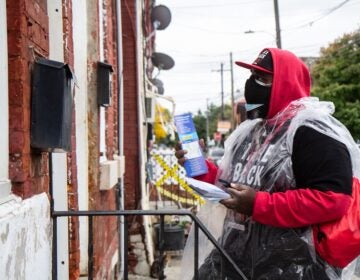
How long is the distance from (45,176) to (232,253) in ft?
3.25

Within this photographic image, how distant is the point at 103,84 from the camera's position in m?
4.71

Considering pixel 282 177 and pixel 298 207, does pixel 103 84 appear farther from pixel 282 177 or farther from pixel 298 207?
pixel 298 207

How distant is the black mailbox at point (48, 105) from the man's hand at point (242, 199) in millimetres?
821

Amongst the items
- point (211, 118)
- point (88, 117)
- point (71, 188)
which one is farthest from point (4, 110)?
point (211, 118)

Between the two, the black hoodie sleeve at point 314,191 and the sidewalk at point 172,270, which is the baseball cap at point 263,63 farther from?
the sidewalk at point 172,270

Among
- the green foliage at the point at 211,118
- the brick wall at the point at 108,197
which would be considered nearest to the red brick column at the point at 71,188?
the brick wall at the point at 108,197

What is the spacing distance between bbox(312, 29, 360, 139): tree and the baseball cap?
17.1m

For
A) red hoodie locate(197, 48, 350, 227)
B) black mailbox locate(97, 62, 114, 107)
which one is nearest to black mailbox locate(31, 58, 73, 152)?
red hoodie locate(197, 48, 350, 227)

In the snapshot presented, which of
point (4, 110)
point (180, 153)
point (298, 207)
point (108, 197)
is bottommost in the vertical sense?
point (108, 197)

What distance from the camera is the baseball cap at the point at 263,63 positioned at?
2510mm

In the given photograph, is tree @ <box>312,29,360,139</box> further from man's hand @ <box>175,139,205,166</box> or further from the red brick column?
man's hand @ <box>175,139,205,166</box>

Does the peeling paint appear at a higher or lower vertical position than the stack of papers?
lower

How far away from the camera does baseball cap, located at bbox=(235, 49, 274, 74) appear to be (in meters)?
2.51

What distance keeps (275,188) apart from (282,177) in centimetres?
6
